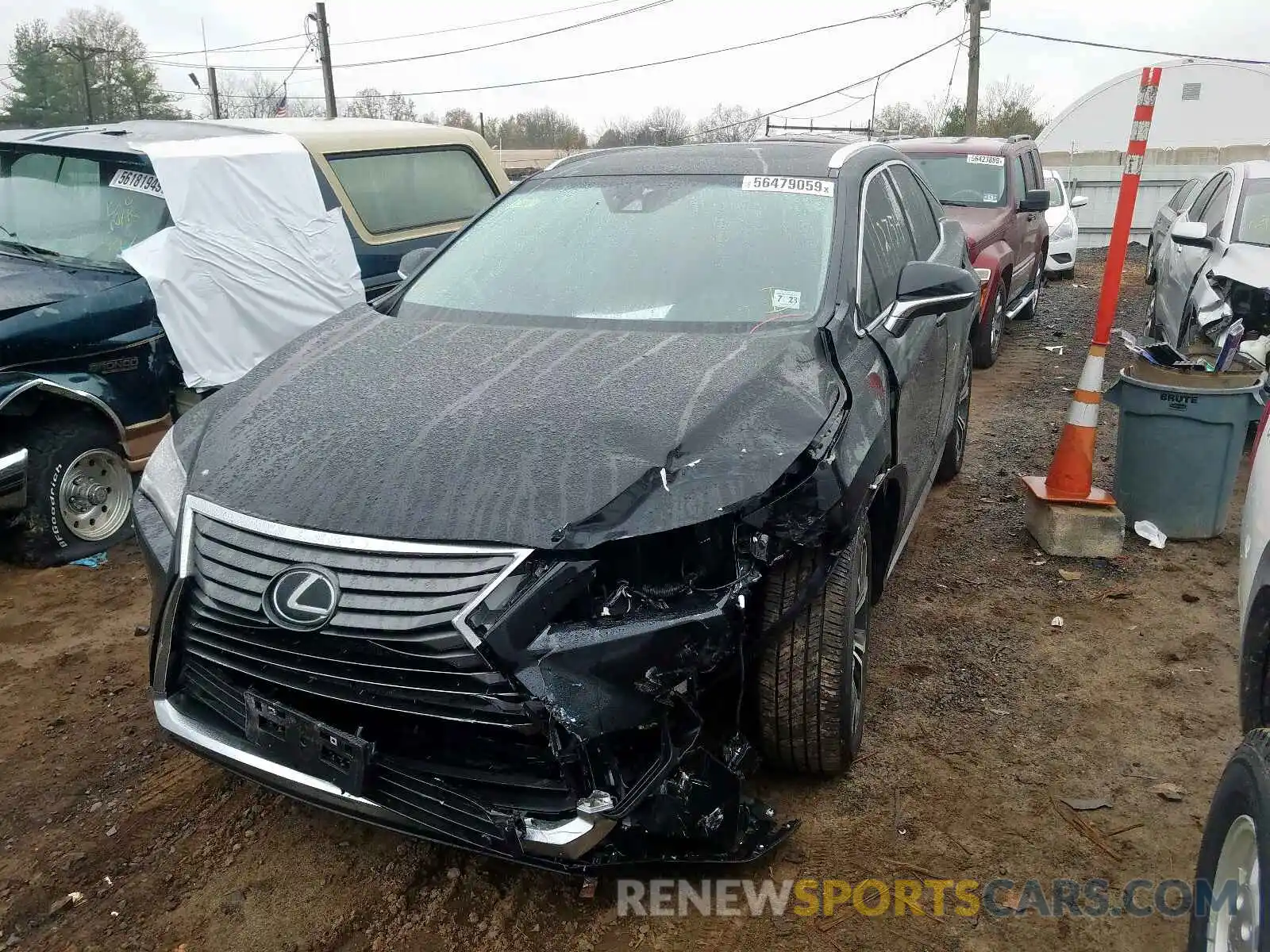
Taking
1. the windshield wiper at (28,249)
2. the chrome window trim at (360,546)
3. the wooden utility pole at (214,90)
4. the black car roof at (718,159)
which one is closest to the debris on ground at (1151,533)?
the black car roof at (718,159)

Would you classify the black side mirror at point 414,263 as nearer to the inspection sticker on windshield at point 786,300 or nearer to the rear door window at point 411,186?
the inspection sticker on windshield at point 786,300

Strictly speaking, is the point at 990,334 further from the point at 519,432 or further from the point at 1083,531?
the point at 519,432

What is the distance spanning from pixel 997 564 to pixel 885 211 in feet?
5.89

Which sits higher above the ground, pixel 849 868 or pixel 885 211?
pixel 885 211

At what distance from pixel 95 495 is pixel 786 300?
3.64 metres

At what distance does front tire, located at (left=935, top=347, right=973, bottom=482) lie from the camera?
5.21m

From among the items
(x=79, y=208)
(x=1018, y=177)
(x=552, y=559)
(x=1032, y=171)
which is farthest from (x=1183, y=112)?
(x=552, y=559)

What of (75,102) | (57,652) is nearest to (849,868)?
(57,652)

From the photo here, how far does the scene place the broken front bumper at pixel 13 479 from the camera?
14.1ft

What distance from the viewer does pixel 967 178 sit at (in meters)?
8.92

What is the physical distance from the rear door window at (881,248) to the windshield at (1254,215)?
418 centimetres

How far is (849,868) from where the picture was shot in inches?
104

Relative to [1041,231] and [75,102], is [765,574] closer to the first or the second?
[1041,231]

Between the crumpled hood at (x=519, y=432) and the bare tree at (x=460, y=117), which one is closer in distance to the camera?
the crumpled hood at (x=519, y=432)
